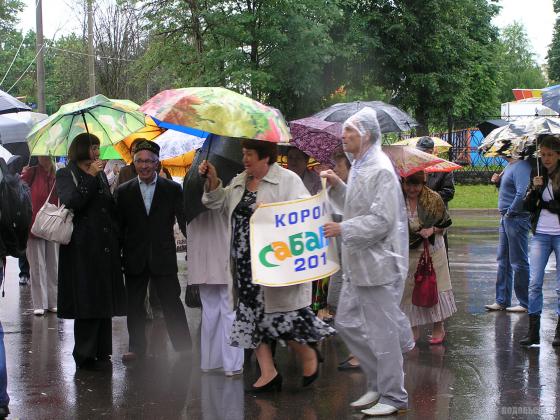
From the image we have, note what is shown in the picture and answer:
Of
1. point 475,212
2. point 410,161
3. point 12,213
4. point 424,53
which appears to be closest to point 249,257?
point 12,213

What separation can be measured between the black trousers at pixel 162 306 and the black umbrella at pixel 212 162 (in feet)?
2.24

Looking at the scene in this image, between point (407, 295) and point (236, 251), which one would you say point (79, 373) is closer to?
point (236, 251)

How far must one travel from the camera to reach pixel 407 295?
8.42 m

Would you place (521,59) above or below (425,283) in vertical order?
above

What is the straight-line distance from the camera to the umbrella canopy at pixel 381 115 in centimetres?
878

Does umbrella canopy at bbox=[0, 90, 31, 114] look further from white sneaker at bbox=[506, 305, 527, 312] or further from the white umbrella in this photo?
white sneaker at bbox=[506, 305, 527, 312]

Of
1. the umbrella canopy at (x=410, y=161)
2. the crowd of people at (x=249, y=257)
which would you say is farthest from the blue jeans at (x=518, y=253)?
the umbrella canopy at (x=410, y=161)

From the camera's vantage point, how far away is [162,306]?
25.8 feet

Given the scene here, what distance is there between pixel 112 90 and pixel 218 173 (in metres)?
33.5

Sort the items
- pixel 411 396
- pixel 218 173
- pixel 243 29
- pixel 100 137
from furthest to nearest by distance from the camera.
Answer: pixel 243 29, pixel 100 137, pixel 218 173, pixel 411 396

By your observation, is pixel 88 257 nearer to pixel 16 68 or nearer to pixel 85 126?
pixel 85 126

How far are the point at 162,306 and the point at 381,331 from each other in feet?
8.03

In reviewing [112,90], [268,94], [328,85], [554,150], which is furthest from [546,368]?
[112,90]

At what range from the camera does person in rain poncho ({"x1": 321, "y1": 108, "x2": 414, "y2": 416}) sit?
602cm
